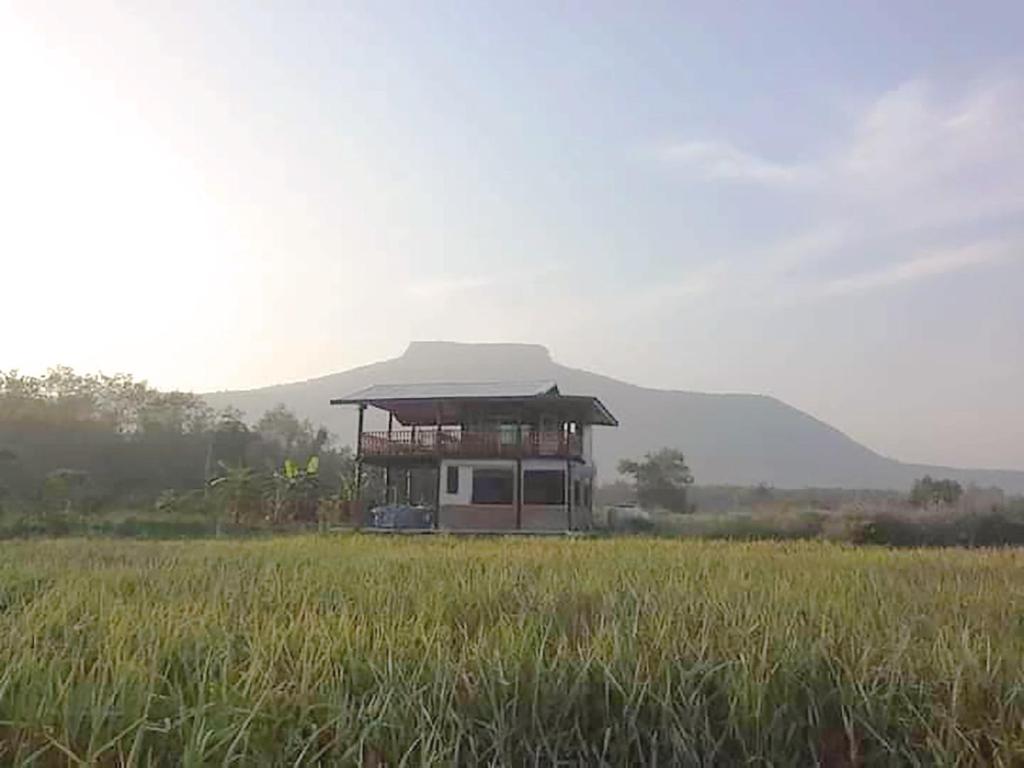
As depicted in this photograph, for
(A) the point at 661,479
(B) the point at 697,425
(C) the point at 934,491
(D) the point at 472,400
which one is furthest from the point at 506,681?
(B) the point at 697,425

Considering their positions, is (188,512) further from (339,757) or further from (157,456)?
(339,757)

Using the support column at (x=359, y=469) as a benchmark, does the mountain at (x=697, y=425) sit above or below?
above

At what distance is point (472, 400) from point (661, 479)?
1794cm

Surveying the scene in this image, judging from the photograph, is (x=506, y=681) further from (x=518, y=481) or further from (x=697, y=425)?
(x=697, y=425)

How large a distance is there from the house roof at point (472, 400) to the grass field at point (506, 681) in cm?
1803

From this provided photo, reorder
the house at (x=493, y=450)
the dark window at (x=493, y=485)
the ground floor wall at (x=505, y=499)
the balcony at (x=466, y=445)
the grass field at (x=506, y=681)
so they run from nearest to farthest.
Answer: the grass field at (x=506, y=681) < the ground floor wall at (x=505, y=499) < the house at (x=493, y=450) < the balcony at (x=466, y=445) < the dark window at (x=493, y=485)

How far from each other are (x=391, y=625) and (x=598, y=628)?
3.30ft

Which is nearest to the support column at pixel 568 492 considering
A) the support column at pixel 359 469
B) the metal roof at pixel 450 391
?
the metal roof at pixel 450 391

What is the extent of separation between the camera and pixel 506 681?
11.3 ft

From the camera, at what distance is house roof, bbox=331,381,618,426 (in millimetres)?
23812

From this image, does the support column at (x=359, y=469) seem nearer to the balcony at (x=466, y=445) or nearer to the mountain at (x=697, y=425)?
the balcony at (x=466, y=445)

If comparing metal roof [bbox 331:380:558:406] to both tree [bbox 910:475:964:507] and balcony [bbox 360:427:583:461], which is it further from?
tree [bbox 910:475:964:507]

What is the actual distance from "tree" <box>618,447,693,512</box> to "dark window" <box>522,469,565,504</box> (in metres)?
12.7

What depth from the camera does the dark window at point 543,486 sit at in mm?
23828
